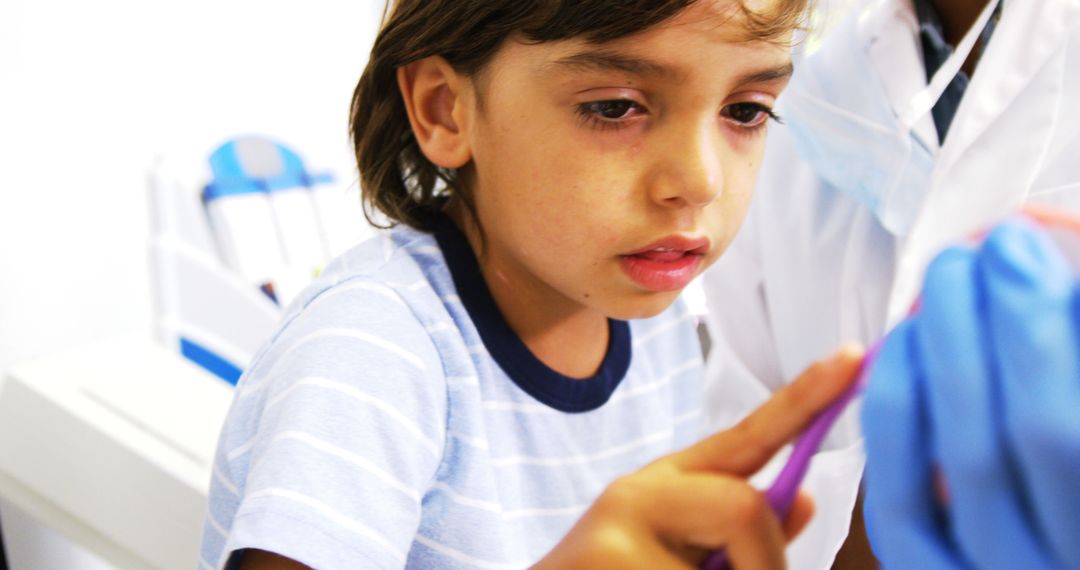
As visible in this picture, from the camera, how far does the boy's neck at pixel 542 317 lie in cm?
65

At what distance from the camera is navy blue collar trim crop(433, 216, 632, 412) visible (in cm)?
62

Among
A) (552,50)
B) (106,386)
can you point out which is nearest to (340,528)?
(552,50)

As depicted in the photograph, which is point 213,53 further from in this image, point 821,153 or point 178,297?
point 821,153

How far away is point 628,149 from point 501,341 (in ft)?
0.53

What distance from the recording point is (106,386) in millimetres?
774

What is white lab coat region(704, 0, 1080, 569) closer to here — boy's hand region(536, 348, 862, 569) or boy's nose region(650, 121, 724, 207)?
boy's nose region(650, 121, 724, 207)

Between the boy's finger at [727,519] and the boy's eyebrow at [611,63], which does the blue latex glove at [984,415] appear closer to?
the boy's finger at [727,519]

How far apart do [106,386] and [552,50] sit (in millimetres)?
484

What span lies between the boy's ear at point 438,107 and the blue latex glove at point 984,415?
0.39 m

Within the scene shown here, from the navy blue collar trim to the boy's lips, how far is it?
107mm

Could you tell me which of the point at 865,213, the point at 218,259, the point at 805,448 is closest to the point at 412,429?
the point at 805,448

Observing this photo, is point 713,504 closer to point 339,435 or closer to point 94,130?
point 339,435

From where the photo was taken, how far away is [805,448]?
309 millimetres

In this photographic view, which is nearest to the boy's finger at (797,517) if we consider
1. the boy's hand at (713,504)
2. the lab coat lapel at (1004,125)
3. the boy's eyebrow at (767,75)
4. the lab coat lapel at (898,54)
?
the boy's hand at (713,504)
